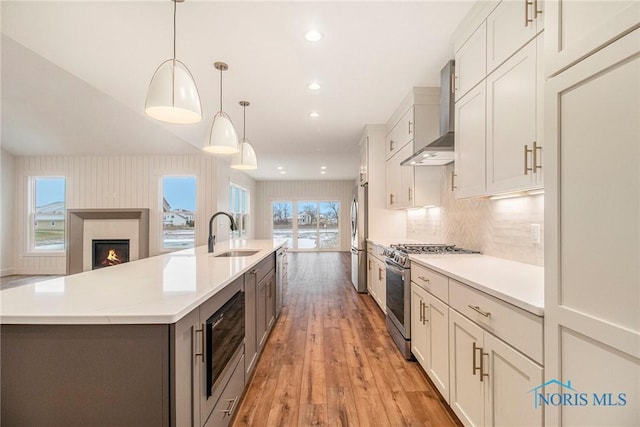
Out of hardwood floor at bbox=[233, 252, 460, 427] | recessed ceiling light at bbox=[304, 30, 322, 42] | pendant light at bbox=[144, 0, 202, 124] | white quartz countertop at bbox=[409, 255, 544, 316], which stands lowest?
hardwood floor at bbox=[233, 252, 460, 427]

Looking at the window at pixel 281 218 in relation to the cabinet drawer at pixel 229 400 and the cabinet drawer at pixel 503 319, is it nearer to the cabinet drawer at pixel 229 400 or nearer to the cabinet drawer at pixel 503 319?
the cabinet drawer at pixel 229 400

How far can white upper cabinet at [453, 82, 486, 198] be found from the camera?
1964mm

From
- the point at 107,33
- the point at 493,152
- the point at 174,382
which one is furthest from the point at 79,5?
the point at 493,152

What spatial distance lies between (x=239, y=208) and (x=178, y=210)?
2387 millimetres

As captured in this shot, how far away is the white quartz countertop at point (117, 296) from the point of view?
1049 mm

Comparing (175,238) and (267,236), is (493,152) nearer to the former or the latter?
(175,238)

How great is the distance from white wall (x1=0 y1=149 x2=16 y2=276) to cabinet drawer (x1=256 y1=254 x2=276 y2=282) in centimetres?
703

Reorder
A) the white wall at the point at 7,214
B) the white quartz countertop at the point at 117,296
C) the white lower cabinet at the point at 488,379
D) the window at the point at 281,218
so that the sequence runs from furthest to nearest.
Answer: the window at the point at 281,218
the white wall at the point at 7,214
the white lower cabinet at the point at 488,379
the white quartz countertop at the point at 117,296

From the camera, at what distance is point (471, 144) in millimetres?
2104

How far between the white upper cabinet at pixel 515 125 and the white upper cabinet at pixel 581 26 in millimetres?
452

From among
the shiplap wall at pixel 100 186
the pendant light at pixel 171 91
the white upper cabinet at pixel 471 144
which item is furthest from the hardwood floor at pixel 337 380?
the shiplap wall at pixel 100 186

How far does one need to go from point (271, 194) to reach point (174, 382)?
1036 cm

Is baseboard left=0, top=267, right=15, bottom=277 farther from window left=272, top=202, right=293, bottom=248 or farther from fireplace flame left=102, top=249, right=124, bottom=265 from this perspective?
window left=272, top=202, right=293, bottom=248

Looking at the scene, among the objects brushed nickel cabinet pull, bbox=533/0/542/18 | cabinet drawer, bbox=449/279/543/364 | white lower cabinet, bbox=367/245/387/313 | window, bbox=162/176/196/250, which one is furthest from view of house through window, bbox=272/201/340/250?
brushed nickel cabinet pull, bbox=533/0/542/18
